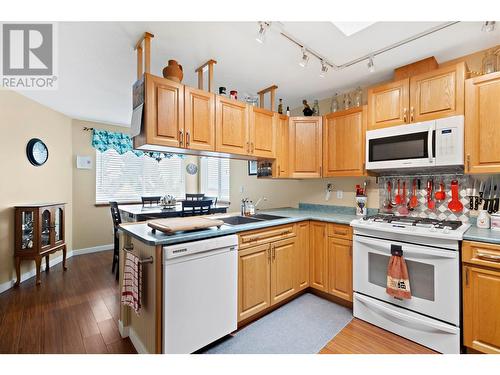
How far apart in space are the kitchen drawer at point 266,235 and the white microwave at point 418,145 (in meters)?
1.06

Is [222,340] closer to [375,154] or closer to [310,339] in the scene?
[310,339]

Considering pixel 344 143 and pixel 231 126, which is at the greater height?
pixel 231 126

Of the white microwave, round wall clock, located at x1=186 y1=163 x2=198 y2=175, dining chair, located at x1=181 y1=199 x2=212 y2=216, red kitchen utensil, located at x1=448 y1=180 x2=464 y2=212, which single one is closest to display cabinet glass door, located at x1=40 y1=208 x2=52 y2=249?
dining chair, located at x1=181 y1=199 x2=212 y2=216

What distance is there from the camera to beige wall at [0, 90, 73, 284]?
2.84 meters

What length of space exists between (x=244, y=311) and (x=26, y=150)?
355 centimetres

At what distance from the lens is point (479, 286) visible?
1641mm

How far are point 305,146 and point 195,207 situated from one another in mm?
1776

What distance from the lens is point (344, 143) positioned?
2.72m

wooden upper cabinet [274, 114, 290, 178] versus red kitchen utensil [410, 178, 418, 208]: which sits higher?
wooden upper cabinet [274, 114, 290, 178]

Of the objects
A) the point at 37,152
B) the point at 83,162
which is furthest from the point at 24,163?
the point at 83,162

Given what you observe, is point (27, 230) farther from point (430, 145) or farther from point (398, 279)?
point (430, 145)

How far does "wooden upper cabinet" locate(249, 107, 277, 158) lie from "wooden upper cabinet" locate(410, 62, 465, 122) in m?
1.39

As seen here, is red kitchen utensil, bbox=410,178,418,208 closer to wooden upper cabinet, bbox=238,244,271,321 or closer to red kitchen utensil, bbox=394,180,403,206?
red kitchen utensil, bbox=394,180,403,206
